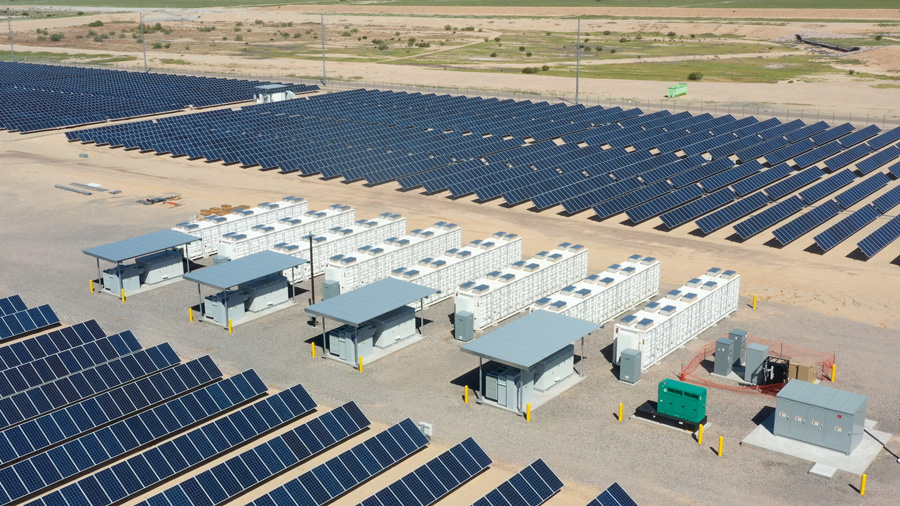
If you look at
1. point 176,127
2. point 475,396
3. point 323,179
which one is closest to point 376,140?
point 323,179

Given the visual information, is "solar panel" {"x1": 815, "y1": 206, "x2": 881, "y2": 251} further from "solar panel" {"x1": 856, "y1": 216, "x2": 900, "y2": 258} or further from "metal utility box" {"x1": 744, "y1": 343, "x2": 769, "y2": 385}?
"metal utility box" {"x1": 744, "y1": 343, "x2": 769, "y2": 385}

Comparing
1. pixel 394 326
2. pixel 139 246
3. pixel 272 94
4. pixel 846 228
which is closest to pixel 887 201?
pixel 846 228

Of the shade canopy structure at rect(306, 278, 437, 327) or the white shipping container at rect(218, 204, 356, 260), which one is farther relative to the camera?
the white shipping container at rect(218, 204, 356, 260)

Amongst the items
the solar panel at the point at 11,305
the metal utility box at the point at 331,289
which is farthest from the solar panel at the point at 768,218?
the solar panel at the point at 11,305

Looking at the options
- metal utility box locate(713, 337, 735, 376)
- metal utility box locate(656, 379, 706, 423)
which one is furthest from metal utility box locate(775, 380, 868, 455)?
metal utility box locate(713, 337, 735, 376)

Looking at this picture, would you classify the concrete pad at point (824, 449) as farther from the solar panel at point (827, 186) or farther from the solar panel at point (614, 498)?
the solar panel at point (827, 186)

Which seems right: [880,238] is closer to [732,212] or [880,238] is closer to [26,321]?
[732,212]

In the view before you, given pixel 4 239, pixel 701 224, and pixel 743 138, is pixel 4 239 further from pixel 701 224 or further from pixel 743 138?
pixel 743 138
